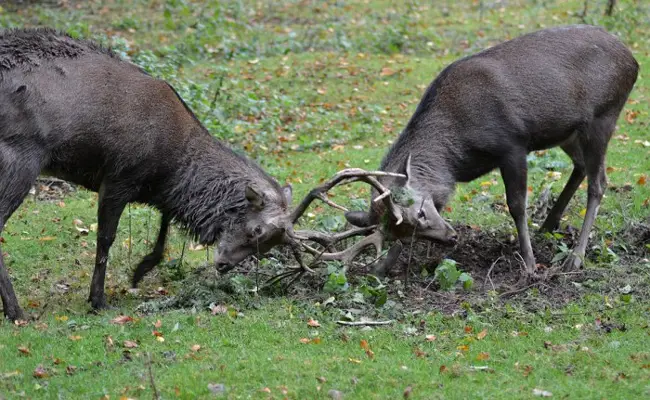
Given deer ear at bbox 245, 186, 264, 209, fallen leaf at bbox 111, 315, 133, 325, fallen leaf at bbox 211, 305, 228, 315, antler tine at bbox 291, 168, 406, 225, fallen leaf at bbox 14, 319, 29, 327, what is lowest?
fallen leaf at bbox 14, 319, 29, 327

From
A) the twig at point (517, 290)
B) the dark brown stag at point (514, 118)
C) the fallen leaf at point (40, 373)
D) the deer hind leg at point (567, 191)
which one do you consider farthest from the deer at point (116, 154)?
the deer hind leg at point (567, 191)

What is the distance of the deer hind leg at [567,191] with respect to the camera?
974cm

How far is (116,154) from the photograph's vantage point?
26.6ft

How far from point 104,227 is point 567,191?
183 inches

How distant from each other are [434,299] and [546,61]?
2.81 metres

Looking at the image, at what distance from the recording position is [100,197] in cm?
834

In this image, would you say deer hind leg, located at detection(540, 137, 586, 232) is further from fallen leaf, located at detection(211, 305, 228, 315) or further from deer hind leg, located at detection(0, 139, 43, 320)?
deer hind leg, located at detection(0, 139, 43, 320)

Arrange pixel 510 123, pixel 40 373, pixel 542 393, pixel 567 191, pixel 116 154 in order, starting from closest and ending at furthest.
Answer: pixel 542 393, pixel 40 373, pixel 116 154, pixel 510 123, pixel 567 191

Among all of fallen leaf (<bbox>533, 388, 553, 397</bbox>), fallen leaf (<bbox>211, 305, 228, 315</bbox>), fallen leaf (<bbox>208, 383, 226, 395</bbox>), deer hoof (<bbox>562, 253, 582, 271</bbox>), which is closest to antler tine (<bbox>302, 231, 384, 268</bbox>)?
fallen leaf (<bbox>211, 305, 228, 315</bbox>)

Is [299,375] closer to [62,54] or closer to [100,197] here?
[100,197]

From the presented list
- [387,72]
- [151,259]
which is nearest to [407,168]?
[151,259]

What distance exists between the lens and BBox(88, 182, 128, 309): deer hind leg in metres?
8.23

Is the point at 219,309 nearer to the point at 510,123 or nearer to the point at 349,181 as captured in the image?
the point at 349,181

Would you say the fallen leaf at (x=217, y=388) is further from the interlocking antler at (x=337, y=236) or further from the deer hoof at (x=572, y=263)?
the deer hoof at (x=572, y=263)
